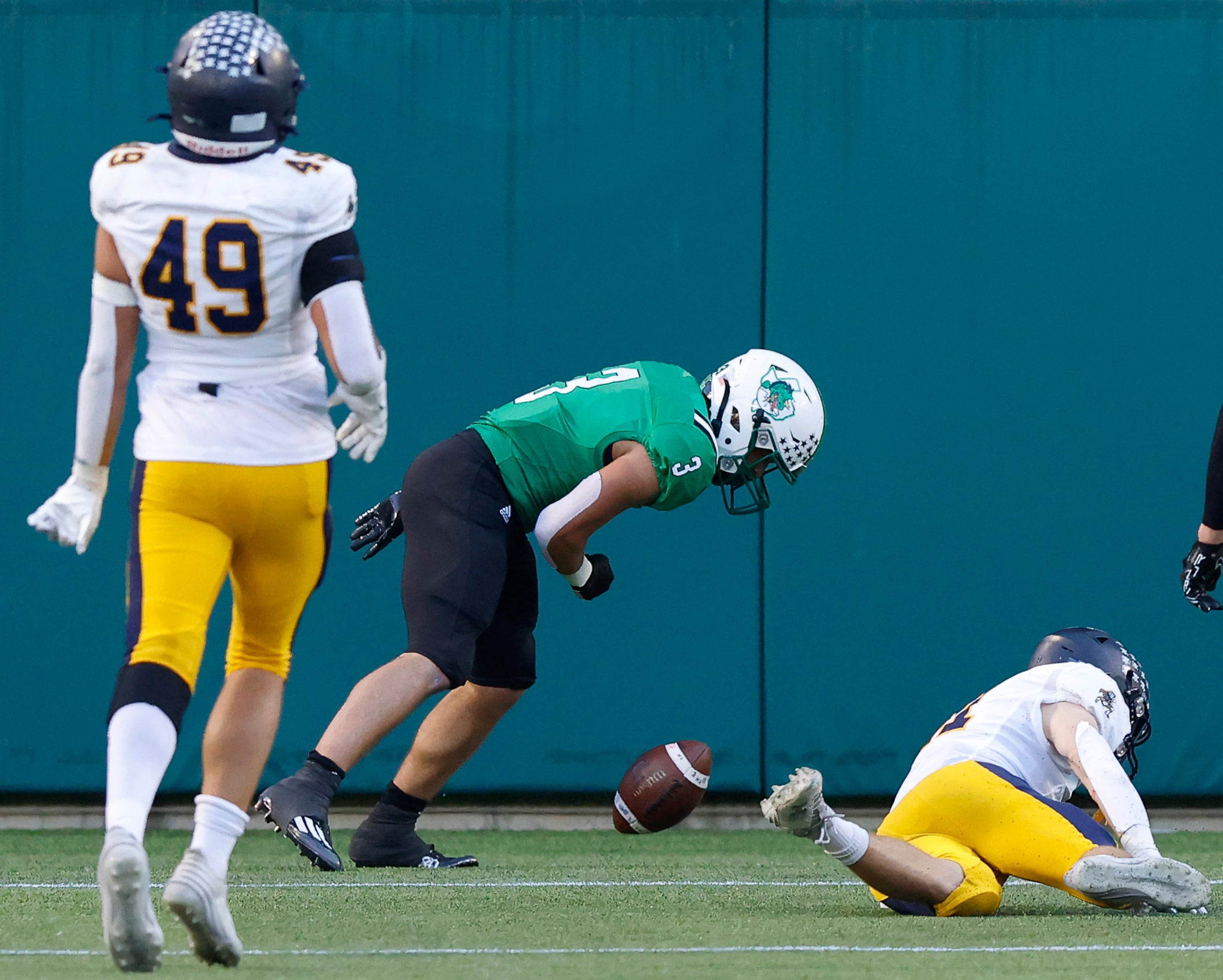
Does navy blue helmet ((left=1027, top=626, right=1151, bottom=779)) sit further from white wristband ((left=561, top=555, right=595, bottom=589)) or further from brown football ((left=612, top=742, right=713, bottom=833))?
white wristband ((left=561, top=555, right=595, bottom=589))

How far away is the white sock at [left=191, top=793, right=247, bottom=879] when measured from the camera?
9.43 feet

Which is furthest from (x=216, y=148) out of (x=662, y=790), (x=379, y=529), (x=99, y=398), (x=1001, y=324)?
(x=1001, y=324)

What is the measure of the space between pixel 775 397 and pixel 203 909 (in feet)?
7.09

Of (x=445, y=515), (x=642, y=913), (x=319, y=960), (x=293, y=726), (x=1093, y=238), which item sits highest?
(x=1093, y=238)

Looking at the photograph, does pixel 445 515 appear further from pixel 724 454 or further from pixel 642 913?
pixel 642 913

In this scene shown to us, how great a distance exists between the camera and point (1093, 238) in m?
5.91

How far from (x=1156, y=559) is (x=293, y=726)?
2.87 metres

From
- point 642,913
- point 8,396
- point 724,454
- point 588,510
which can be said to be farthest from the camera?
point 8,396

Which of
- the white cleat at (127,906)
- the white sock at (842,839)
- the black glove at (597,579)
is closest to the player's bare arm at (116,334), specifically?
the white cleat at (127,906)

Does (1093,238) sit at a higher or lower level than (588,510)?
higher

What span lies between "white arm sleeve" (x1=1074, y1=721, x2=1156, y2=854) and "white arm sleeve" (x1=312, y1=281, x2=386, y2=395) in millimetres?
1672

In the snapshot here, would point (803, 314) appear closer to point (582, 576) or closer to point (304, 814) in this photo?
point (582, 576)

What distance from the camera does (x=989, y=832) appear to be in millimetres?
3680

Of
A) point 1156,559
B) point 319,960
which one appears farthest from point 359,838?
point 1156,559
